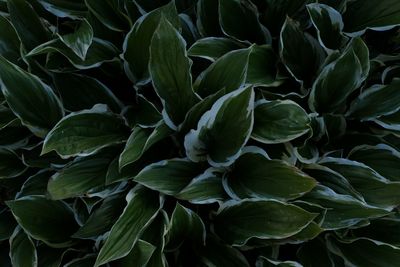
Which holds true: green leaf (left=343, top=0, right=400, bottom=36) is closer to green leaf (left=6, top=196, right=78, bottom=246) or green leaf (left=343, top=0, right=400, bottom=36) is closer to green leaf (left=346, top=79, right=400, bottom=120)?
green leaf (left=346, top=79, right=400, bottom=120)

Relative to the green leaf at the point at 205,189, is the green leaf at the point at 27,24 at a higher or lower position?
higher

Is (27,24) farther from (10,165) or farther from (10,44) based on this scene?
(10,165)

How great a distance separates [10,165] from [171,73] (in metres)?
0.46

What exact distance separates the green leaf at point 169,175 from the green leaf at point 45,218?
24 cm

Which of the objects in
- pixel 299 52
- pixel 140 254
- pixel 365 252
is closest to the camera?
pixel 140 254

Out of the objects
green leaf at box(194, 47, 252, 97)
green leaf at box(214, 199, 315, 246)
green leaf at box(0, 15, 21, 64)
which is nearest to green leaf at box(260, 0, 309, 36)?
green leaf at box(194, 47, 252, 97)

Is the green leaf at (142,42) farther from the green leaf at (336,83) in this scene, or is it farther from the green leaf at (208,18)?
the green leaf at (336,83)

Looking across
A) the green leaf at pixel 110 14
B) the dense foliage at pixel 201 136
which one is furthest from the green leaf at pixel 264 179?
the green leaf at pixel 110 14

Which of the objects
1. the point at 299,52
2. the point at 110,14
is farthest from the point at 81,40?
the point at 299,52

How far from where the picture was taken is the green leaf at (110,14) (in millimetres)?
1320

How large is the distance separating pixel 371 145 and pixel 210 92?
0.39 meters

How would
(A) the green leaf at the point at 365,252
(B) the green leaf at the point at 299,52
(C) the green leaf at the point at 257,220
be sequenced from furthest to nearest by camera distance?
(B) the green leaf at the point at 299,52 → (A) the green leaf at the point at 365,252 → (C) the green leaf at the point at 257,220

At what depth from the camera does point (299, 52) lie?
4.27 feet

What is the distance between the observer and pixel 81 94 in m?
1.29
